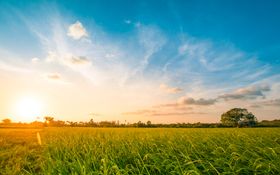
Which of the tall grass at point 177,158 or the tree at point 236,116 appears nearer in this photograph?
the tall grass at point 177,158

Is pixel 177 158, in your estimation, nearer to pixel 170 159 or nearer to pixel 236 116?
pixel 170 159

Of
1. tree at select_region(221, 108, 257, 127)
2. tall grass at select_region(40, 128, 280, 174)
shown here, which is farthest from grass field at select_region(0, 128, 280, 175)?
tree at select_region(221, 108, 257, 127)

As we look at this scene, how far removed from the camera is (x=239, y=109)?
3401 inches

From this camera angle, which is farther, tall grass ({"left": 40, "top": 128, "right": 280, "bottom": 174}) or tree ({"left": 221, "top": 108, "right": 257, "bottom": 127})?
tree ({"left": 221, "top": 108, "right": 257, "bottom": 127})

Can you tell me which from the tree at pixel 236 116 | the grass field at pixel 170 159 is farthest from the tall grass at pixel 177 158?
the tree at pixel 236 116

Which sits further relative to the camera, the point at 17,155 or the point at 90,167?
the point at 17,155

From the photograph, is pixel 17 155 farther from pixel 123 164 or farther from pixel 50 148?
pixel 123 164

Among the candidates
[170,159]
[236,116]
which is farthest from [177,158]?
[236,116]

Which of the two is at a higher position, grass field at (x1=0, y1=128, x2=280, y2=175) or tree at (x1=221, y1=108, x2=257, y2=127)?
tree at (x1=221, y1=108, x2=257, y2=127)

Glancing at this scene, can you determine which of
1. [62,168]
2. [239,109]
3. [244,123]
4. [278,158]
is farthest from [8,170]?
[239,109]

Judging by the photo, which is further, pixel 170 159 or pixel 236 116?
pixel 236 116

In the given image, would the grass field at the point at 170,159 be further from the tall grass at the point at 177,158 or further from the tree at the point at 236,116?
the tree at the point at 236,116

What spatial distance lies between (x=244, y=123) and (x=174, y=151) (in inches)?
3113

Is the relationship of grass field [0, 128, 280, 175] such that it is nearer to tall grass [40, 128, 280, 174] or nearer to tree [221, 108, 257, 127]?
tall grass [40, 128, 280, 174]
